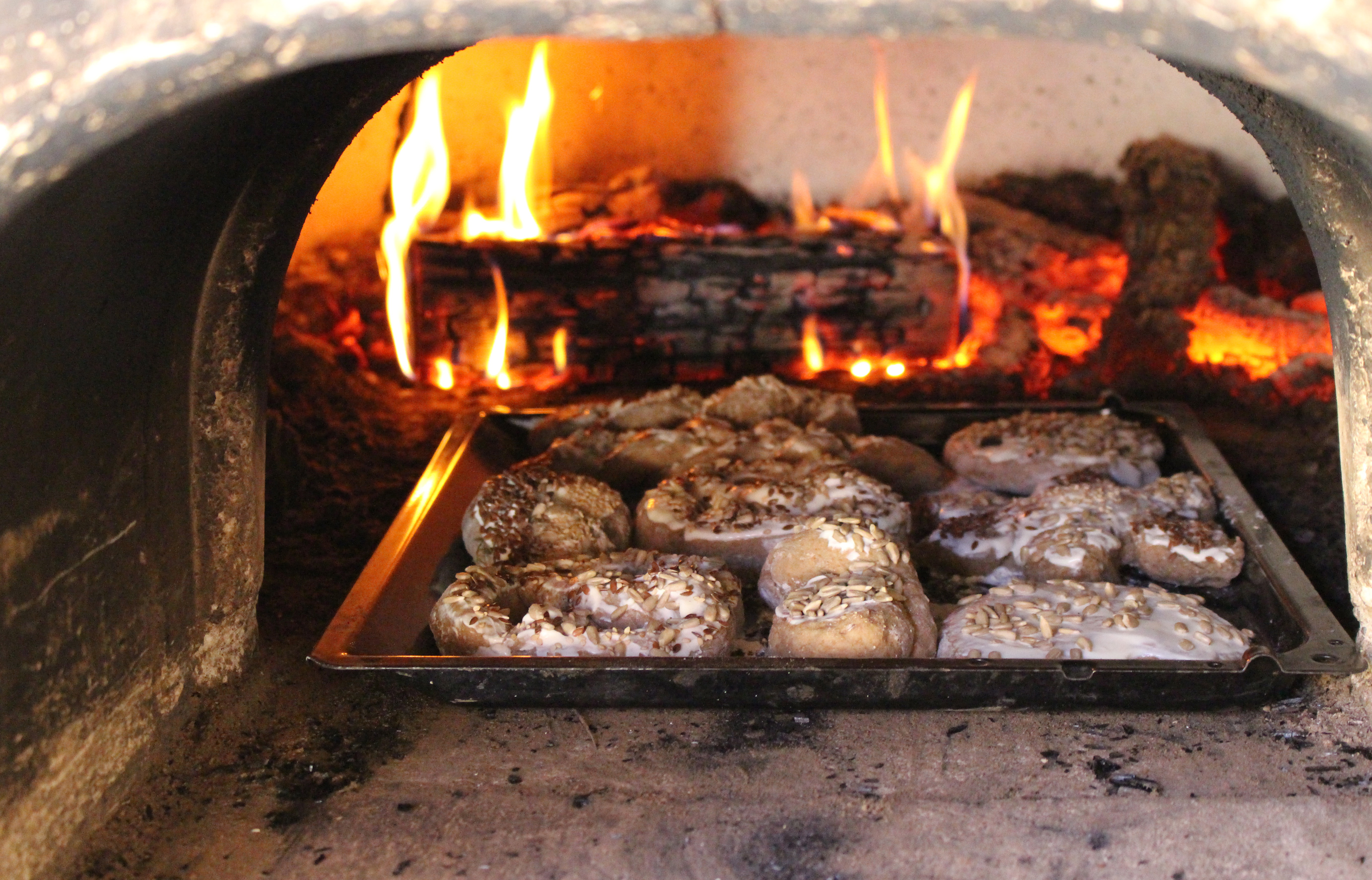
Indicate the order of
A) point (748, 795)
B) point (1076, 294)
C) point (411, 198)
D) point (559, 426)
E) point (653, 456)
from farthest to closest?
point (1076, 294), point (411, 198), point (559, 426), point (653, 456), point (748, 795)

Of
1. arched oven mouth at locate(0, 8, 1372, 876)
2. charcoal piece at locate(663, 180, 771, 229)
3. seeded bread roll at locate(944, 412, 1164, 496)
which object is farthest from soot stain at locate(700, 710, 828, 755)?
charcoal piece at locate(663, 180, 771, 229)

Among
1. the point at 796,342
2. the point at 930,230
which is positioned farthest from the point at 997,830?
the point at 930,230

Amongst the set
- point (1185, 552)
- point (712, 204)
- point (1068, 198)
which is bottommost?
point (1185, 552)

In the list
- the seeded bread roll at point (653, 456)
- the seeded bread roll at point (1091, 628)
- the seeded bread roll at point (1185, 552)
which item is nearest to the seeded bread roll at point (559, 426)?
the seeded bread roll at point (653, 456)

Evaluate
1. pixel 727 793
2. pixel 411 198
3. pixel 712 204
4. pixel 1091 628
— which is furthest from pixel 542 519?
pixel 712 204

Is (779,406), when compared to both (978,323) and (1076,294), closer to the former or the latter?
(978,323)

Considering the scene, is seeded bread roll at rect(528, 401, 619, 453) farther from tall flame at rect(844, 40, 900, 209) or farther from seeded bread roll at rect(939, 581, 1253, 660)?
tall flame at rect(844, 40, 900, 209)
